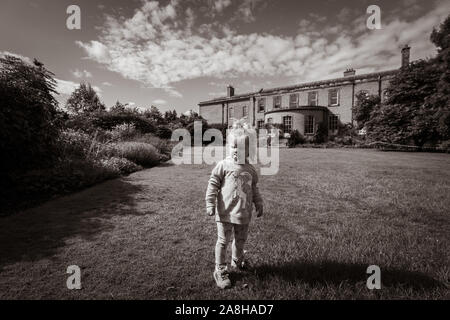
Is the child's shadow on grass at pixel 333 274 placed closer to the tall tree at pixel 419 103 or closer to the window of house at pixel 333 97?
the tall tree at pixel 419 103

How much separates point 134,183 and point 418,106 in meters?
25.1

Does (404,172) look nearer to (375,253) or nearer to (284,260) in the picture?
(375,253)

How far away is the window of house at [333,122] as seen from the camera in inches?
1153

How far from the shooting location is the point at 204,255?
2951mm

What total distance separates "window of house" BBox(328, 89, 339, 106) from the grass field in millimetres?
27446

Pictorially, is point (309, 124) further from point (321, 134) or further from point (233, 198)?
point (233, 198)

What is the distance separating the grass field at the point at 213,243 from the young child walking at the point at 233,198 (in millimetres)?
297

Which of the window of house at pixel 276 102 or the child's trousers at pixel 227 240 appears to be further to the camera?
the window of house at pixel 276 102

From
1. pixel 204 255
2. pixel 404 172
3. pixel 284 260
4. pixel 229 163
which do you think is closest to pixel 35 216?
pixel 204 255

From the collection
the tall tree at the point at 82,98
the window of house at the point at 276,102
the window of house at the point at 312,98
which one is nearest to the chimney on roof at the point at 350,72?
the window of house at the point at 312,98

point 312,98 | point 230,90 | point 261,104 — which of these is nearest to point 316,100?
point 312,98

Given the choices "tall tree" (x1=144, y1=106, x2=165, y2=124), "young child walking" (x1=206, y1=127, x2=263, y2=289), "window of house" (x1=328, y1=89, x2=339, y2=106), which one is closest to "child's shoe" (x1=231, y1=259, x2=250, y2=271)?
"young child walking" (x1=206, y1=127, x2=263, y2=289)

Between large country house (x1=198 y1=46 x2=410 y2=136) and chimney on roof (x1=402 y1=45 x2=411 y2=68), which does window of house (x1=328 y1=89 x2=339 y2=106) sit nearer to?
large country house (x1=198 y1=46 x2=410 y2=136)

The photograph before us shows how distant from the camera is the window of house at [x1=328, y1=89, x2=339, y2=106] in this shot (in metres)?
29.8
